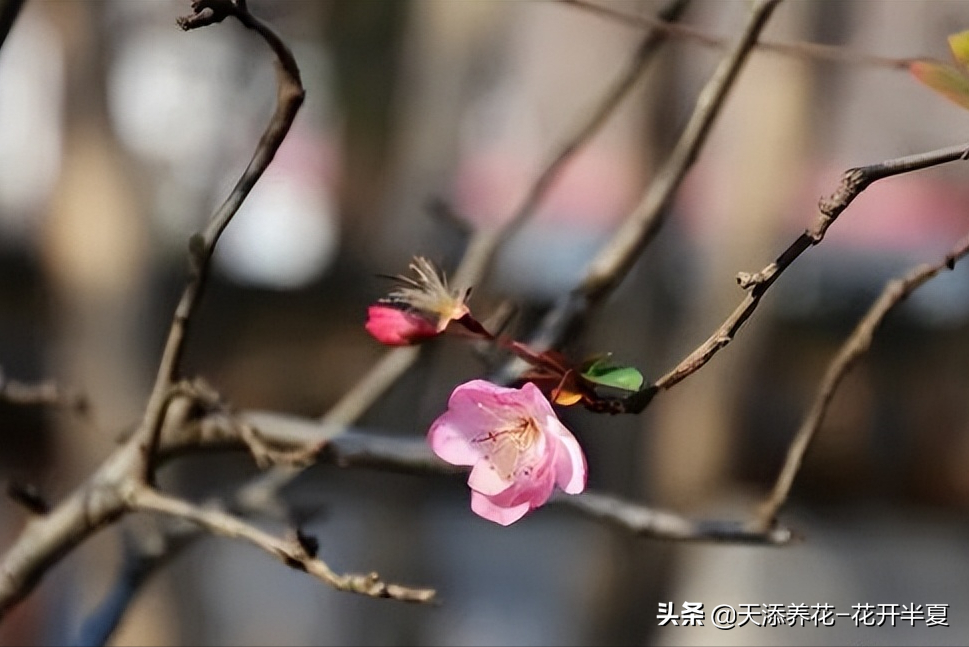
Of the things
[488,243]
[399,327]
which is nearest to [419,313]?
[399,327]

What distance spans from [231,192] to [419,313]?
0.09 m

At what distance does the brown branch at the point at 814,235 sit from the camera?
34 cm

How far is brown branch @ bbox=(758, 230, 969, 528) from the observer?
0.51 m

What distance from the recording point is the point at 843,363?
1.76ft

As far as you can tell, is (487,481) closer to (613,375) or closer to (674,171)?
(613,375)

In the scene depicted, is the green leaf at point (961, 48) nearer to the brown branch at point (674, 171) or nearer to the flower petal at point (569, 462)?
the brown branch at point (674, 171)

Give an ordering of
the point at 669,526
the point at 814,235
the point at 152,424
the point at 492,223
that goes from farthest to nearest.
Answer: the point at 492,223 → the point at 669,526 → the point at 152,424 → the point at 814,235

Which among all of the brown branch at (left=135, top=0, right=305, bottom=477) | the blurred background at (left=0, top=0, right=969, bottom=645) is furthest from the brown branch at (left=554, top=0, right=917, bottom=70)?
the brown branch at (left=135, top=0, right=305, bottom=477)

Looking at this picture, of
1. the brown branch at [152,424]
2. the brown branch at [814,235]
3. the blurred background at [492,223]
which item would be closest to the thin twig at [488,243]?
the blurred background at [492,223]

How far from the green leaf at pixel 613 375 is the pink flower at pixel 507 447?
0.02m

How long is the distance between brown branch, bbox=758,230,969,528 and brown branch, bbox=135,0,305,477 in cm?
28

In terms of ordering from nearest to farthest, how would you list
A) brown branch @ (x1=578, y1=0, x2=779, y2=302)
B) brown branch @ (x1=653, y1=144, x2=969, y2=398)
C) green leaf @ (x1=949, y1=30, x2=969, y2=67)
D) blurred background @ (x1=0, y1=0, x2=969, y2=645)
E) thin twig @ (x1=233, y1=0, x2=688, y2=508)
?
brown branch @ (x1=653, y1=144, x2=969, y2=398)
green leaf @ (x1=949, y1=30, x2=969, y2=67)
brown branch @ (x1=578, y1=0, x2=779, y2=302)
thin twig @ (x1=233, y1=0, x2=688, y2=508)
blurred background @ (x1=0, y1=0, x2=969, y2=645)

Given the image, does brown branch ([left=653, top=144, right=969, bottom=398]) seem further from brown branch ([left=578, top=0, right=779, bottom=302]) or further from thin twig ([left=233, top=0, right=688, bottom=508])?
thin twig ([left=233, top=0, right=688, bottom=508])

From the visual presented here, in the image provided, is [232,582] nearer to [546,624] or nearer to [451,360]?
[546,624]
